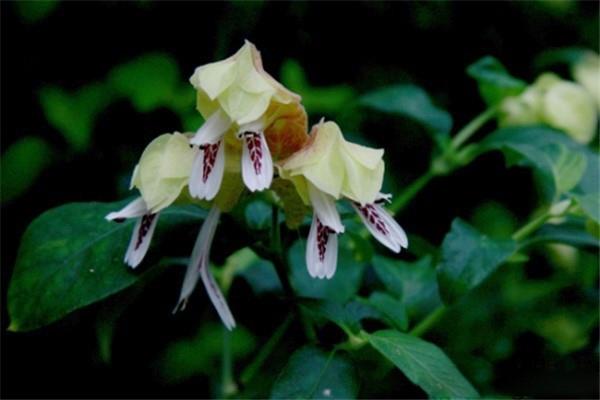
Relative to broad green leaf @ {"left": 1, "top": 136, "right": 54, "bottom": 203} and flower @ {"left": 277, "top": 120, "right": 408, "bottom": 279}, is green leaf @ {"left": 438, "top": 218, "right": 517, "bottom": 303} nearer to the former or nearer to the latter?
flower @ {"left": 277, "top": 120, "right": 408, "bottom": 279}

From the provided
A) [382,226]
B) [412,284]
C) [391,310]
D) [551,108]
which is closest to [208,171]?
[382,226]

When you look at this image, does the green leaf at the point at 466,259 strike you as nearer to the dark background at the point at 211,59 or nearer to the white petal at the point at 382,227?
the white petal at the point at 382,227

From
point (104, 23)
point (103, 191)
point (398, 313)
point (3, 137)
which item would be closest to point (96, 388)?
point (103, 191)

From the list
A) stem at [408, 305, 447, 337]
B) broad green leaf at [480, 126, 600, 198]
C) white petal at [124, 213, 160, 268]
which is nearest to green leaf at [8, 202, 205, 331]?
white petal at [124, 213, 160, 268]

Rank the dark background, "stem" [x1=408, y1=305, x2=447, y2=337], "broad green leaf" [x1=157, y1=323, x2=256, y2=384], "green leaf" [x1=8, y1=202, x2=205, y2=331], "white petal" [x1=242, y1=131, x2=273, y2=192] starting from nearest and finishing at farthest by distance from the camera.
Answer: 1. "white petal" [x1=242, y1=131, x2=273, y2=192]
2. "green leaf" [x1=8, y1=202, x2=205, y2=331]
3. "stem" [x1=408, y1=305, x2=447, y2=337]
4. the dark background
5. "broad green leaf" [x1=157, y1=323, x2=256, y2=384]

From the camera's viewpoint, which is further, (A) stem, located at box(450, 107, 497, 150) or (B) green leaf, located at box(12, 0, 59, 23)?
(B) green leaf, located at box(12, 0, 59, 23)

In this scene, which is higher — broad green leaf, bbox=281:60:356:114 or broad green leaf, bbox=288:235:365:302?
broad green leaf, bbox=288:235:365:302

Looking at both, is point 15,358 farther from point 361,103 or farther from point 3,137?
point 361,103
